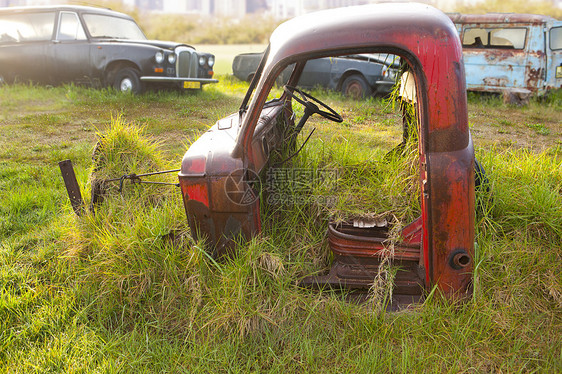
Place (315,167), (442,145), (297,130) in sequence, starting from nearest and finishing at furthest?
(442,145) < (315,167) < (297,130)

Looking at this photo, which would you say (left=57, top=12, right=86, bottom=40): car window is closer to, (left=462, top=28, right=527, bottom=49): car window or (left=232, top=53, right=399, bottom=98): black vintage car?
(left=232, top=53, right=399, bottom=98): black vintage car

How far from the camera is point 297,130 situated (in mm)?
3613

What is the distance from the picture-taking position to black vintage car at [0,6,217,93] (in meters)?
7.94

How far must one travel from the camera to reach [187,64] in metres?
8.41

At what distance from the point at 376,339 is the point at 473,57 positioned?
8.58 meters

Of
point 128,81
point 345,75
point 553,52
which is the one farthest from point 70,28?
point 553,52

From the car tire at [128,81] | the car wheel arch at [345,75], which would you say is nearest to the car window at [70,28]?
the car tire at [128,81]

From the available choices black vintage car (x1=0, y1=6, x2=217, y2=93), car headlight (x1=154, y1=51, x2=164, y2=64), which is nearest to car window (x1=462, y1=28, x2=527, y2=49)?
black vintage car (x1=0, y1=6, x2=217, y2=93)

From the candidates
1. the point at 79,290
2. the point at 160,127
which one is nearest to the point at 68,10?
the point at 160,127

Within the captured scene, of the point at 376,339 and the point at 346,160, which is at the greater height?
the point at 346,160

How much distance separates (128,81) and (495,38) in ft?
25.0

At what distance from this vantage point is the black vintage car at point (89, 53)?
7.94 meters

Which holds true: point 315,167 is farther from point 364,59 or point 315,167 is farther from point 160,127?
point 364,59

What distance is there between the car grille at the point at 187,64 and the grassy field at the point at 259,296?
4.94 meters
